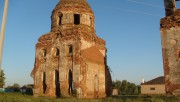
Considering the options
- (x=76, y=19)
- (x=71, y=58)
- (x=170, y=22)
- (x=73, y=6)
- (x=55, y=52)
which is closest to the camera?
(x=170, y=22)

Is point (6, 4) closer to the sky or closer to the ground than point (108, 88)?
closer to the sky

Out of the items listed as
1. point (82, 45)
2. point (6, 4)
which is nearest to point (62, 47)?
point (82, 45)

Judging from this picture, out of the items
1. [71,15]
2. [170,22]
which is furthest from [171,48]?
[71,15]

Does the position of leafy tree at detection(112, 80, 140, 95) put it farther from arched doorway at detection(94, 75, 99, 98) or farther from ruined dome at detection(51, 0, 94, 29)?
ruined dome at detection(51, 0, 94, 29)

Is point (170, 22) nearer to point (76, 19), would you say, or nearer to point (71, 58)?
point (71, 58)

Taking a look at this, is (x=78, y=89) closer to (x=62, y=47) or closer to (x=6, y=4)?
(x=62, y=47)

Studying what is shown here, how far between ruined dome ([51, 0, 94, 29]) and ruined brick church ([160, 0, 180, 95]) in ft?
28.6

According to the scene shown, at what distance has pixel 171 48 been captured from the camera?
16.2 metres

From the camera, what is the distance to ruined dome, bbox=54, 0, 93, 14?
74.8 feet

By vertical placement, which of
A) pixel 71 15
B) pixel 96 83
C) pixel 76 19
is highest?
pixel 71 15

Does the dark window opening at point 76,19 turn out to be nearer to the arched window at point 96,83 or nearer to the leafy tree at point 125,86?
the arched window at point 96,83

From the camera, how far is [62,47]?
21359 mm

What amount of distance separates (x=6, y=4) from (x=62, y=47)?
14.2 metres

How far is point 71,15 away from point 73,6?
1044 millimetres
